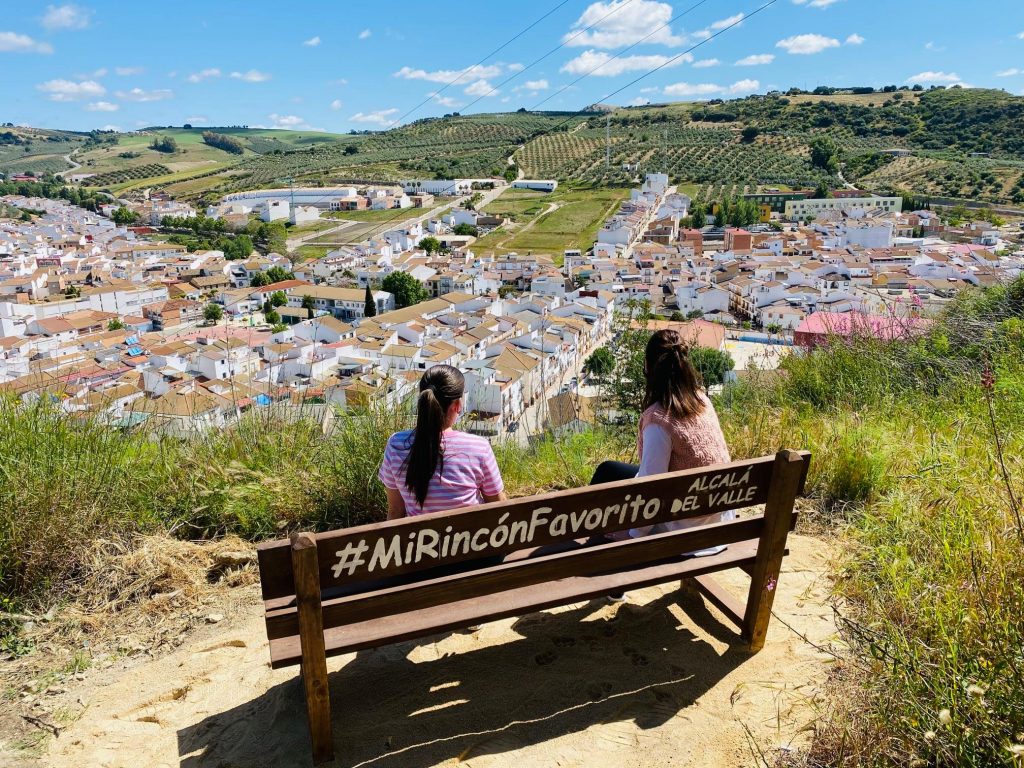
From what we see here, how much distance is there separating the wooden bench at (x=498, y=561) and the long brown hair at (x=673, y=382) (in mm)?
295

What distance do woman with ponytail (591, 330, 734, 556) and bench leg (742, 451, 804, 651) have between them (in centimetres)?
13

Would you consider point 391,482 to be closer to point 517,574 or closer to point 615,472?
point 517,574

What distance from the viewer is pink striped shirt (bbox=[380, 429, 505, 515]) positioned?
1837 mm

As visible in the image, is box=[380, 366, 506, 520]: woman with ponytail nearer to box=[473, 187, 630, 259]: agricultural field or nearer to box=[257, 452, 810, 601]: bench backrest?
box=[257, 452, 810, 601]: bench backrest

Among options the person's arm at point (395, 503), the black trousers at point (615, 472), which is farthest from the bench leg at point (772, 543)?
the person's arm at point (395, 503)

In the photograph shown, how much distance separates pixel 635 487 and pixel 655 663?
2.07ft

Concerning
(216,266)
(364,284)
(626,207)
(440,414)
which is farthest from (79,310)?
(440,414)

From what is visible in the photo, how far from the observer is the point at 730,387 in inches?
176

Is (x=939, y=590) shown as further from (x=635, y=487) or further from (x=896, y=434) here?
(x=896, y=434)

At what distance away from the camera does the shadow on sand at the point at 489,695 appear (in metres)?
1.62

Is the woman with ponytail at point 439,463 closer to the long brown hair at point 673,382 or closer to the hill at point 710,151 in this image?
the long brown hair at point 673,382

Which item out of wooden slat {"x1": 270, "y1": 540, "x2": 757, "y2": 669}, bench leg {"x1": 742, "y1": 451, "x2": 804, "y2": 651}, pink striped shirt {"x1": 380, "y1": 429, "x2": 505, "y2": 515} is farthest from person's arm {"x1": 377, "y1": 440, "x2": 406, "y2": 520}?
bench leg {"x1": 742, "y1": 451, "x2": 804, "y2": 651}

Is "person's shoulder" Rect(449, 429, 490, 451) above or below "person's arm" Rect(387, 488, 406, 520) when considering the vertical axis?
above

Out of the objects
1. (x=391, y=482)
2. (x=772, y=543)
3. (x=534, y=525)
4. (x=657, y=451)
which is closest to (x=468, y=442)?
(x=391, y=482)
